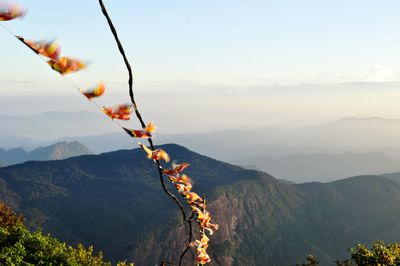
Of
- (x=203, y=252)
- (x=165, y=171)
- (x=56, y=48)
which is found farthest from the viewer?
(x=203, y=252)

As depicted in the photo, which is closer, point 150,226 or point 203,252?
point 203,252

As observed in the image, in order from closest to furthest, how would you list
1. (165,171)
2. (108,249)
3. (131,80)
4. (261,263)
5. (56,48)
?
(56,48)
(131,80)
(165,171)
(108,249)
(261,263)

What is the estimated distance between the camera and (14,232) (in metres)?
35.8

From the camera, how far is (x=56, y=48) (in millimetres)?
2055

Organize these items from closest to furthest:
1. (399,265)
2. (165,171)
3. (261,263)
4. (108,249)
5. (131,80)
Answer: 1. (131,80)
2. (165,171)
3. (399,265)
4. (108,249)
5. (261,263)

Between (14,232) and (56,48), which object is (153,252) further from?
(56,48)

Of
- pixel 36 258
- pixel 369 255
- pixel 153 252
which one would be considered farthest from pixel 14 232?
pixel 153 252

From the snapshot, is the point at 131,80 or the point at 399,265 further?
the point at 399,265

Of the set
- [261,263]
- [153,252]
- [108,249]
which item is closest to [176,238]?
[153,252]

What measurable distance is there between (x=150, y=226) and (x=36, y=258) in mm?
166657

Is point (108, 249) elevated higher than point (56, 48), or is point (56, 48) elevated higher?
point (56, 48)

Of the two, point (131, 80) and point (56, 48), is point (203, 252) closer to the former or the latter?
point (131, 80)

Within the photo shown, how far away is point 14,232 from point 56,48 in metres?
38.8

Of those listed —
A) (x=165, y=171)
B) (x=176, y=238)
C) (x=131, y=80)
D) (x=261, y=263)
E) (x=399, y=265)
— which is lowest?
(x=261, y=263)
